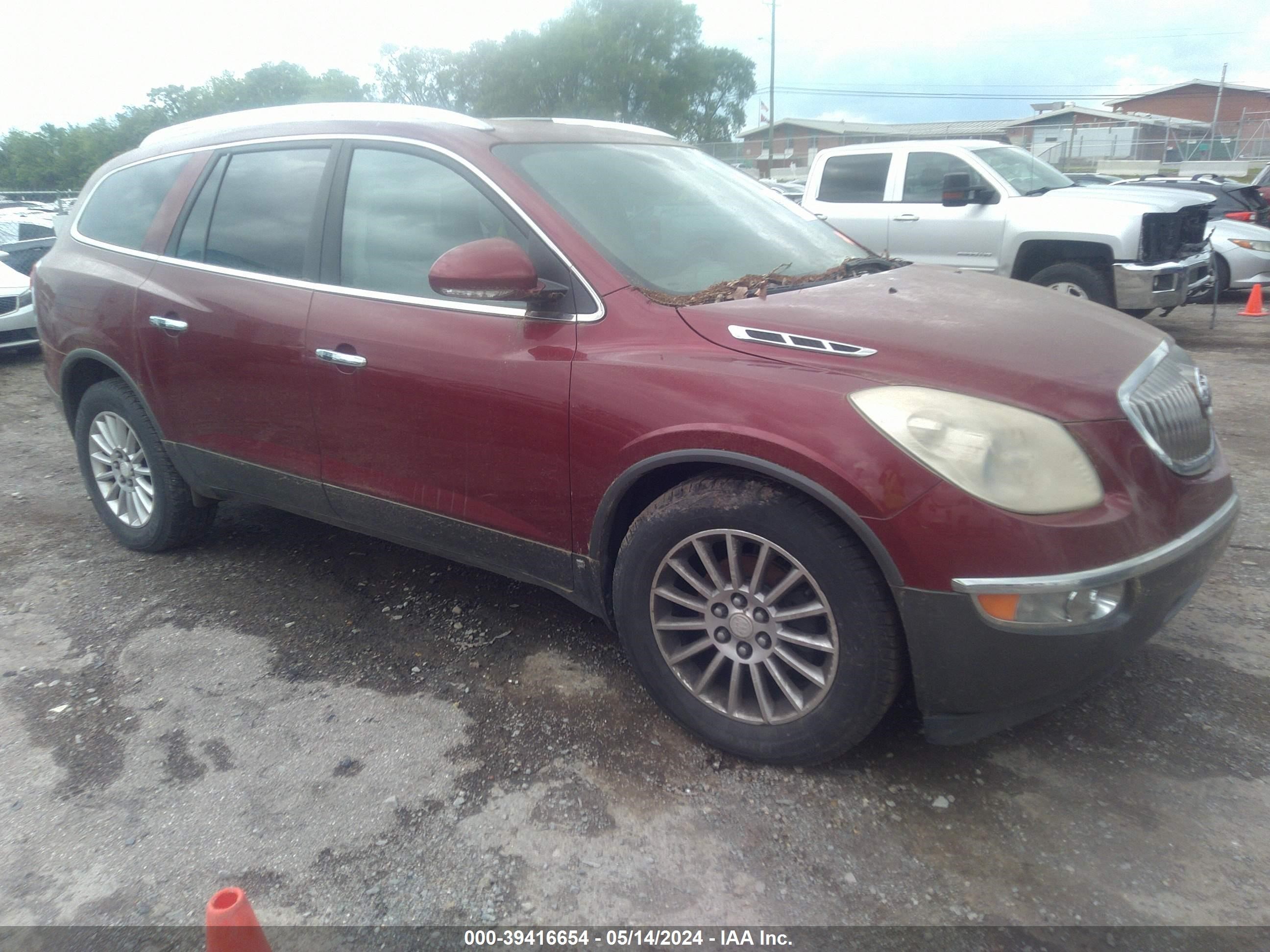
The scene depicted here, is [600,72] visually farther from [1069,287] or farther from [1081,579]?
[1081,579]

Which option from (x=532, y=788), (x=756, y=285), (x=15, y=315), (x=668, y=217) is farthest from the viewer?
(x=15, y=315)

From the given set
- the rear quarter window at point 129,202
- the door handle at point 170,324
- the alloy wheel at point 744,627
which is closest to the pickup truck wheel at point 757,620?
the alloy wheel at point 744,627

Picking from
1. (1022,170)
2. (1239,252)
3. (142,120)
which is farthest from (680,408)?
(142,120)

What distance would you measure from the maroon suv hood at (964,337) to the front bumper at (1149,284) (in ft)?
17.9

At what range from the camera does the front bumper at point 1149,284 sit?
25.5ft

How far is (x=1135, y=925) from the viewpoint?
2133 millimetres

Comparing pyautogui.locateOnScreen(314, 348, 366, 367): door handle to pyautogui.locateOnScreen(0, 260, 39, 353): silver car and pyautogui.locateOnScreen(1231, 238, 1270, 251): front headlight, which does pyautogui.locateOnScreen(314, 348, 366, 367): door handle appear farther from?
pyautogui.locateOnScreen(1231, 238, 1270, 251): front headlight

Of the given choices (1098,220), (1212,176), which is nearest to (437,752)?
(1098,220)

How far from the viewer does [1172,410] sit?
2.60m

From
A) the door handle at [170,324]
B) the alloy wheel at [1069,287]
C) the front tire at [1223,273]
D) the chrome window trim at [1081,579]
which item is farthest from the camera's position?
the front tire at [1223,273]

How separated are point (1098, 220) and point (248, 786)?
7.93 m

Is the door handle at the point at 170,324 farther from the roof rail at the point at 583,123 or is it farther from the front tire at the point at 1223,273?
the front tire at the point at 1223,273

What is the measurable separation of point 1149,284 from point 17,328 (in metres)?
10.6

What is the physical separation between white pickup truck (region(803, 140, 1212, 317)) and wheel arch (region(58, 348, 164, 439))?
5.74 m
